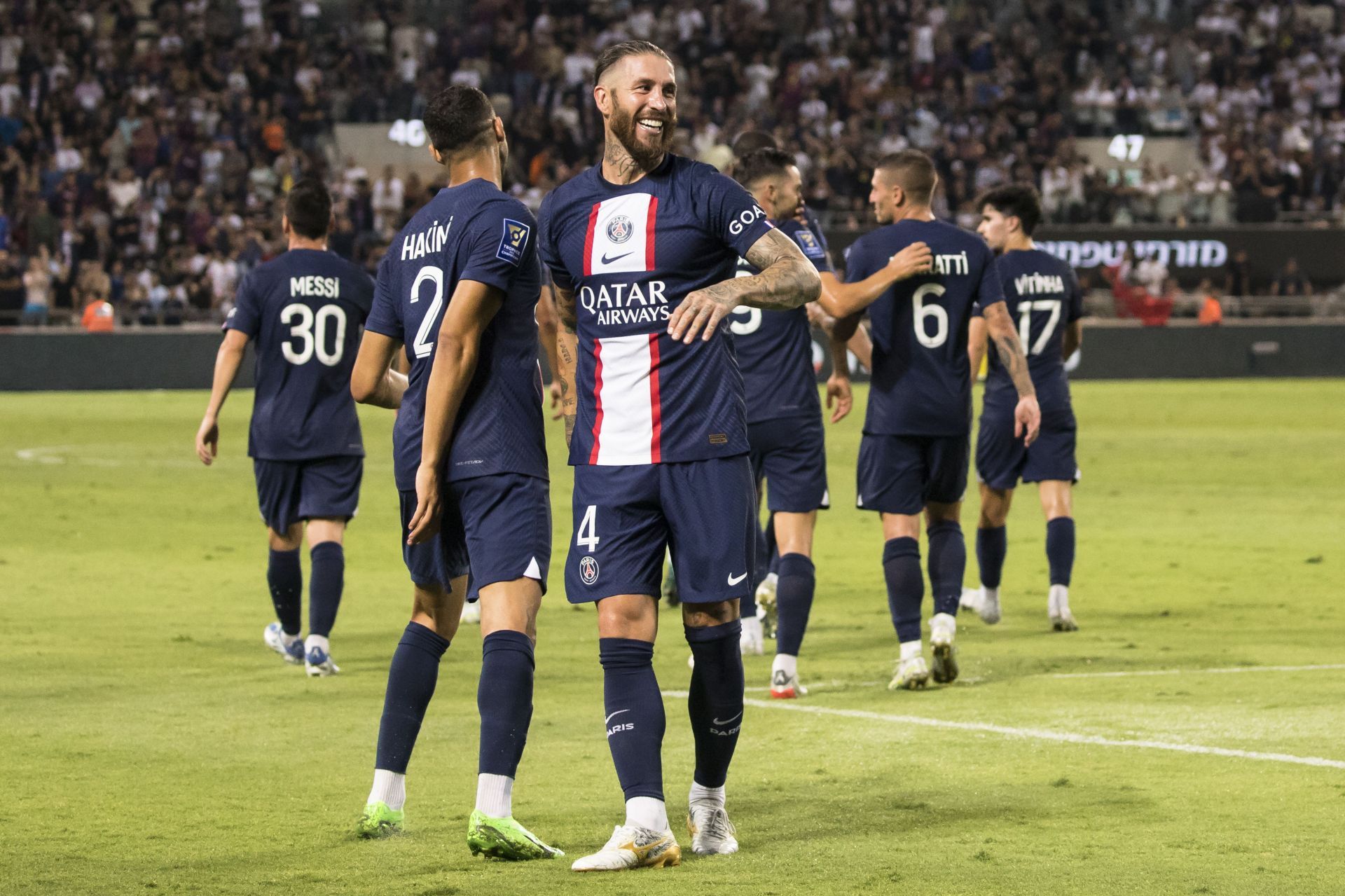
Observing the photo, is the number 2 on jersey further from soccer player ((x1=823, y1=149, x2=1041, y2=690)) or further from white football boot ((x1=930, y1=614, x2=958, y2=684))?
white football boot ((x1=930, y1=614, x2=958, y2=684))

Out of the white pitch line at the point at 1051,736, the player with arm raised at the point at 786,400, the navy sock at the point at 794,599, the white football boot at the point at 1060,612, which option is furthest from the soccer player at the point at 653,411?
the white football boot at the point at 1060,612

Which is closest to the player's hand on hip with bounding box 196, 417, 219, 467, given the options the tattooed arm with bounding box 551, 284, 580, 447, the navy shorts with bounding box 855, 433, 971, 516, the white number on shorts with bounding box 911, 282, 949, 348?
the navy shorts with bounding box 855, 433, 971, 516

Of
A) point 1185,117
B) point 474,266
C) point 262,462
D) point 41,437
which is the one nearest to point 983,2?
point 1185,117

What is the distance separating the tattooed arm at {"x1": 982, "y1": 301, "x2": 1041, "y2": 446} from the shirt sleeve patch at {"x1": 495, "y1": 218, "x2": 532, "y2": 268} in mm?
3628

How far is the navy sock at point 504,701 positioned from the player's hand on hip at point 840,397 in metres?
3.72

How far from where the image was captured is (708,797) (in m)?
5.39

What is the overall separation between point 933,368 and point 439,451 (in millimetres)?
3546

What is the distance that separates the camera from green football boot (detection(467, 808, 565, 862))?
16.9 ft

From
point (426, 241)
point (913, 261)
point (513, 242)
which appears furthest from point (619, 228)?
point (913, 261)

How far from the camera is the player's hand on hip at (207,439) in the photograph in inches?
336

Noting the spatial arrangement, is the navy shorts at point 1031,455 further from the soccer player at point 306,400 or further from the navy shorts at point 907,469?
the soccer player at point 306,400

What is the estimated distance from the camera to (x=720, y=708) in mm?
5387

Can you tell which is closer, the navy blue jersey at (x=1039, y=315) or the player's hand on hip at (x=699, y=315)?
the player's hand on hip at (x=699, y=315)

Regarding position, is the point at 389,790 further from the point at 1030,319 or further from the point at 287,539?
the point at 1030,319
